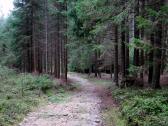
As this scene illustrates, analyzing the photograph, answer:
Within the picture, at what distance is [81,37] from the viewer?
26.0 metres

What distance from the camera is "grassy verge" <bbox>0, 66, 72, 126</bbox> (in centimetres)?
1180

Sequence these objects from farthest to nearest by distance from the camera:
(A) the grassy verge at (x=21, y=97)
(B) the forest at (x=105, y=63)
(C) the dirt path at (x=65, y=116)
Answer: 1. (A) the grassy verge at (x=21, y=97)
2. (B) the forest at (x=105, y=63)
3. (C) the dirt path at (x=65, y=116)

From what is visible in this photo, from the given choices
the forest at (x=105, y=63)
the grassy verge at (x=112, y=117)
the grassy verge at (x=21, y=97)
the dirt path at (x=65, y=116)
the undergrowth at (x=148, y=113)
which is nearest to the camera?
the undergrowth at (x=148, y=113)

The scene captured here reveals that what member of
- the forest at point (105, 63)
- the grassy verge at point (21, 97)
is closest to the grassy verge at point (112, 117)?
the forest at point (105, 63)

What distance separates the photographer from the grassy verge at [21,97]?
11800 mm

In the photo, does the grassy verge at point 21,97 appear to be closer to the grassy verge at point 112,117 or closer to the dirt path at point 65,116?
the dirt path at point 65,116

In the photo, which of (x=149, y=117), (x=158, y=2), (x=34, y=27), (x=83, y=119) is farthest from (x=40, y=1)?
(x=149, y=117)

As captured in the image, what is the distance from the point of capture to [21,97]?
52.6ft

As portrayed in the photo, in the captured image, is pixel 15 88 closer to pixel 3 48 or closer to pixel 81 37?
pixel 81 37

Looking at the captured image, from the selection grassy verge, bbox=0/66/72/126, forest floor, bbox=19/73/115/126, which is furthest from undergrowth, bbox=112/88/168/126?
grassy verge, bbox=0/66/72/126

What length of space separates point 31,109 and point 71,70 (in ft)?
138

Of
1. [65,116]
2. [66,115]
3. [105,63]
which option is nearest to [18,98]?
[66,115]

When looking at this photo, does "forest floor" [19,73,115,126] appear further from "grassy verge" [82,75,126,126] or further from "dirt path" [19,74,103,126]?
"grassy verge" [82,75,126,126]

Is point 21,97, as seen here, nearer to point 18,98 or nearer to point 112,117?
point 18,98
